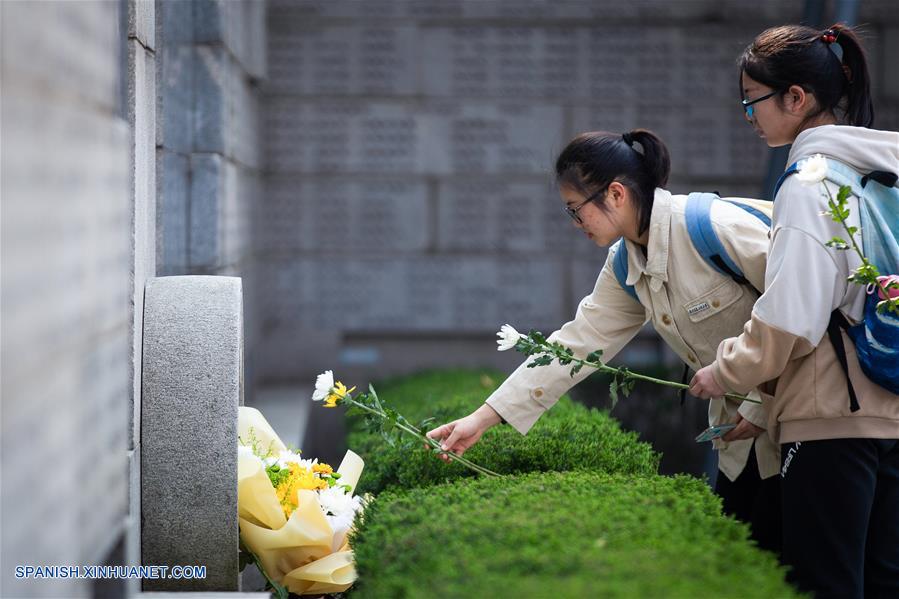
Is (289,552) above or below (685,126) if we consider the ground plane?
below

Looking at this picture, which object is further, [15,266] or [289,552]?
[289,552]

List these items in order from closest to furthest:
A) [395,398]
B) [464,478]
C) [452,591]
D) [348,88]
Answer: [452,591], [464,478], [395,398], [348,88]

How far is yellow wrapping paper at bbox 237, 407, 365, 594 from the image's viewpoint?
287cm

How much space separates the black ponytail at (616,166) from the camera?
3078 millimetres

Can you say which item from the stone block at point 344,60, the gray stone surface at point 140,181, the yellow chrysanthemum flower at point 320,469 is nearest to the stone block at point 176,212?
the gray stone surface at point 140,181

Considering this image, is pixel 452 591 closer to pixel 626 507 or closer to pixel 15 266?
pixel 626 507

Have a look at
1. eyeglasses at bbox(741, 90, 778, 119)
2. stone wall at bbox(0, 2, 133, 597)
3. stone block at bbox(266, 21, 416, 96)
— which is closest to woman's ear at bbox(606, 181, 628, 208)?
eyeglasses at bbox(741, 90, 778, 119)

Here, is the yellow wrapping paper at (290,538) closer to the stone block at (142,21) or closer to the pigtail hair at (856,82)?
the stone block at (142,21)

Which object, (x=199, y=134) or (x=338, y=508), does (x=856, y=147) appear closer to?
(x=338, y=508)

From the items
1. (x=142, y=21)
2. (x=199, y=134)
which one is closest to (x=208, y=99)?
(x=199, y=134)

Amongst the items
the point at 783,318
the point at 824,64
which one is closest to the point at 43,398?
the point at 783,318

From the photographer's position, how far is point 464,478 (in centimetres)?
311

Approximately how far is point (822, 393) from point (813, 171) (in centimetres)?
54

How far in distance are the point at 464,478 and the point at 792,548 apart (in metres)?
0.97
